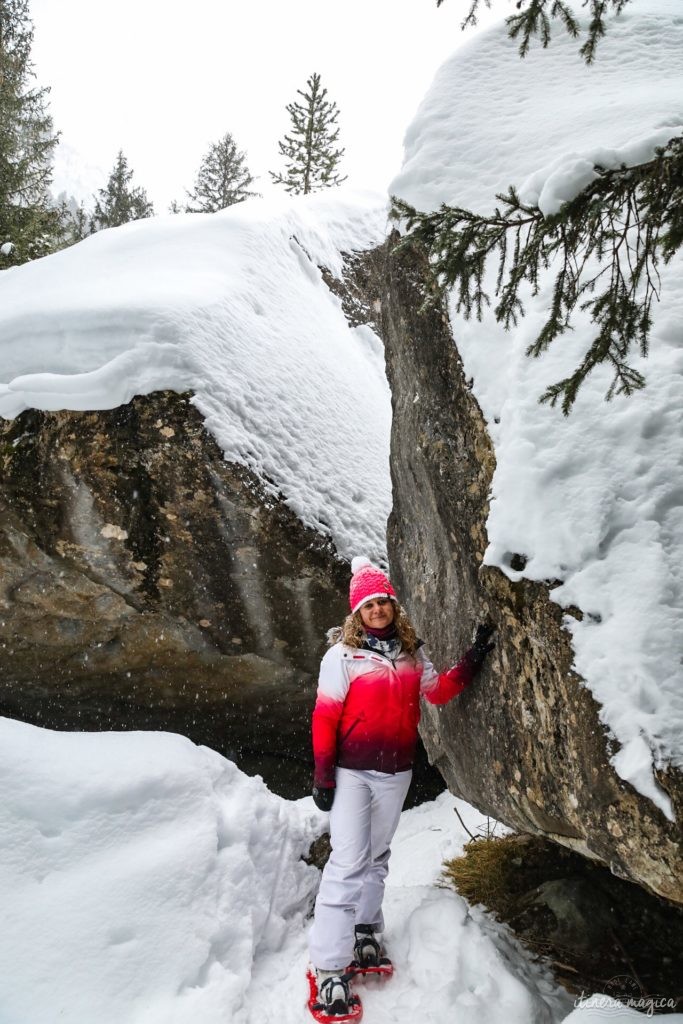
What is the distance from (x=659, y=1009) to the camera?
3.24m

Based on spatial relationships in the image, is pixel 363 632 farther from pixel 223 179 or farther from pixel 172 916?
pixel 223 179

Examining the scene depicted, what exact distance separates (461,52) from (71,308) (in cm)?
450

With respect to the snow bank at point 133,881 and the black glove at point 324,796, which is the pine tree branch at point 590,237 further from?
the snow bank at point 133,881

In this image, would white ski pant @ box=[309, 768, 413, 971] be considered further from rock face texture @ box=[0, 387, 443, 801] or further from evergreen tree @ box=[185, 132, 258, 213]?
evergreen tree @ box=[185, 132, 258, 213]

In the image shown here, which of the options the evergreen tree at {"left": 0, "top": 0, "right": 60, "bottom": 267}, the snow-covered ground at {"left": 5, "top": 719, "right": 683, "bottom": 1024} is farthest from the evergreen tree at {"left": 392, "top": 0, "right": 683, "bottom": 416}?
the evergreen tree at {"left": 0, "top": 0, "right": 60, "bottom": 267}

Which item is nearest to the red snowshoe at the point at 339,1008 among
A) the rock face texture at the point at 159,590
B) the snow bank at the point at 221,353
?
the rock face texture at the point at 159,590

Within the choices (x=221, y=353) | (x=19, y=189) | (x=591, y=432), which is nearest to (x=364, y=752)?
(x=591, y=432)

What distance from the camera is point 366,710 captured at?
3621mm

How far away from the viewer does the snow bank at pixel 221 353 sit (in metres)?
6.52

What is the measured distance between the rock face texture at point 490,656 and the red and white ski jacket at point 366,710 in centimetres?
41

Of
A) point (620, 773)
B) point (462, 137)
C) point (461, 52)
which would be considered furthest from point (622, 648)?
point (461, 52)

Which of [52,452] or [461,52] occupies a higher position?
[461,52]

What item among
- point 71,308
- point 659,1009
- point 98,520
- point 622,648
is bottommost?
point 659,1009

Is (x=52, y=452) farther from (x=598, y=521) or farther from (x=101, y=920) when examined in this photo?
(x=598, y=521)
